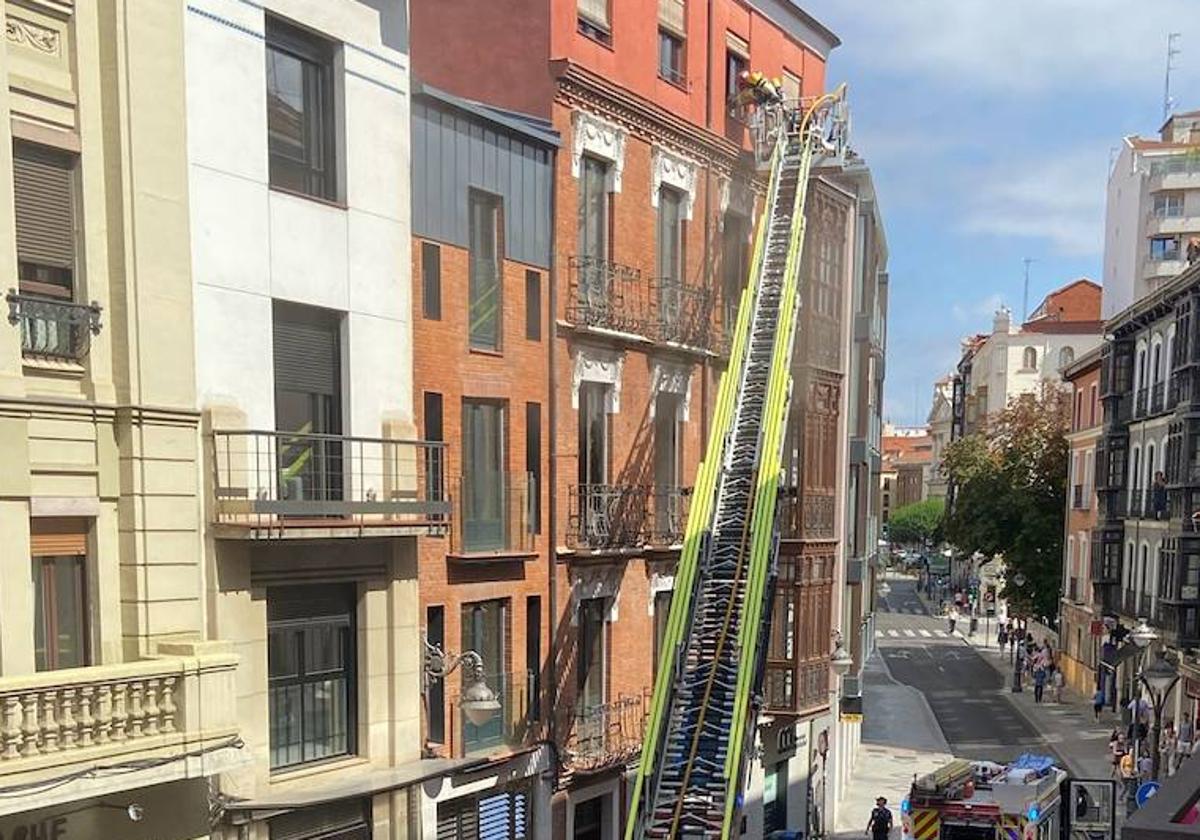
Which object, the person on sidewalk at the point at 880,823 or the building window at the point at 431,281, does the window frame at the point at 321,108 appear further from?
the person on sidewalk at the point at 880,823

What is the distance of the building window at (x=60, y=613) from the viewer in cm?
1027

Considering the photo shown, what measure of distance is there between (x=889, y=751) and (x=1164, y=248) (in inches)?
1706

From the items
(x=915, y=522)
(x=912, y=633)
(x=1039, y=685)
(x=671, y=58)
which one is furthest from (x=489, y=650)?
(x=915, y=522)

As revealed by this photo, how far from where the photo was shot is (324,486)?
12.7m

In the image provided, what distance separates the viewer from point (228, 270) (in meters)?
11.8

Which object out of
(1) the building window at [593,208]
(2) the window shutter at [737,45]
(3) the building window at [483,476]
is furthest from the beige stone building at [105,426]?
(2) the window shutter at [737,45]

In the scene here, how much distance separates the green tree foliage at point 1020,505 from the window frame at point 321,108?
4105 centimetres

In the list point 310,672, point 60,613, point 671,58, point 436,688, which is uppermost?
point 671,58

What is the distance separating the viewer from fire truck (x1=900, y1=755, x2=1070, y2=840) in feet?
59.8

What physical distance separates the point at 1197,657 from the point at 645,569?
833 inches

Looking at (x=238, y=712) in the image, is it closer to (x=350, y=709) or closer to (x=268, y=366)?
(x=350, y=709)

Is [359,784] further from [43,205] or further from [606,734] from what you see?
[43,205]

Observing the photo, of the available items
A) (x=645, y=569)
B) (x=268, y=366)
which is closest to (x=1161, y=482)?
(x=645, y=569)

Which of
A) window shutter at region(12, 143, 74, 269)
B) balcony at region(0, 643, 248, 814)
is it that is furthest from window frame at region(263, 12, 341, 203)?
balcony at region(0, 643, 248, 814)
